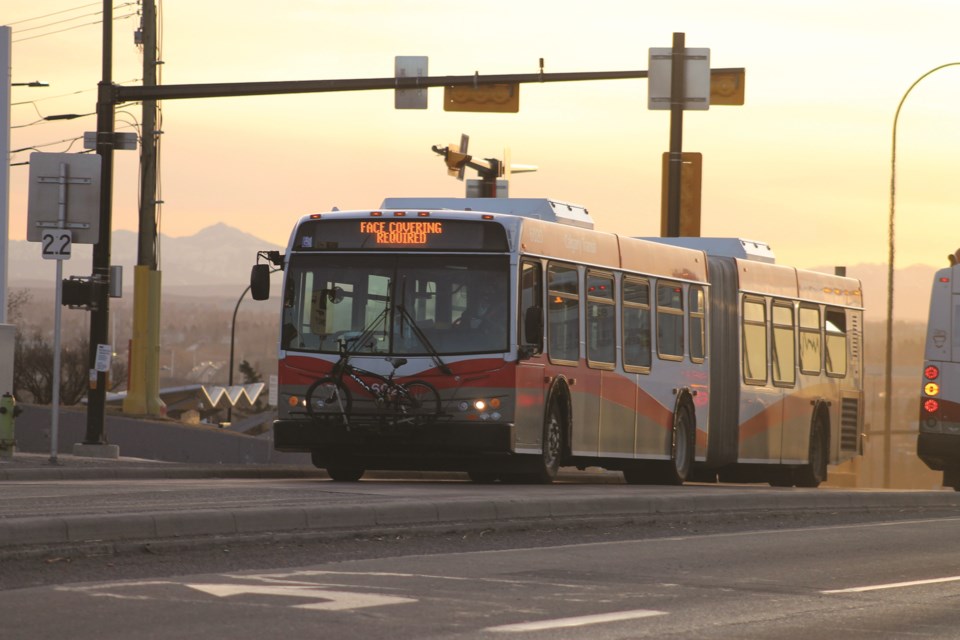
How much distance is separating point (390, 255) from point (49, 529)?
9.90m

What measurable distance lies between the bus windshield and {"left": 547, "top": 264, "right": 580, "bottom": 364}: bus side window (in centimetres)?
109

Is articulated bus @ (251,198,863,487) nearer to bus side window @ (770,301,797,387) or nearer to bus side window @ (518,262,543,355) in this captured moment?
bus side window @ (518,262,543,355)

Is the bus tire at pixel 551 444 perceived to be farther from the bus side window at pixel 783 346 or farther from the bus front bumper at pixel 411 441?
the bus side window at pixel 783 346

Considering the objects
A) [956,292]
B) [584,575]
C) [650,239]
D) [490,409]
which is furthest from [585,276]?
[584,575]

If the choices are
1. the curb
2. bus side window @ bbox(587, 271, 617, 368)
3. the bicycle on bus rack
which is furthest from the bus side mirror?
the curb

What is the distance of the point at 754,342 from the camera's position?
27.8 meters

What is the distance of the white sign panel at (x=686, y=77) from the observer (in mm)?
30328

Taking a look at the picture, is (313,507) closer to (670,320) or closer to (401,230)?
(401,230)

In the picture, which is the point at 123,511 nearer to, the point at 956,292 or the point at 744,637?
the point at 744,637

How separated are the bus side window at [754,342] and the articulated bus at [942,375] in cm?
237

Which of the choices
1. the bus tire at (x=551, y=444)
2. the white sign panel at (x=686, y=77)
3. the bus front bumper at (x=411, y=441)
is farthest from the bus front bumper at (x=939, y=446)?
the bus front bumper at (x=411, y=441)

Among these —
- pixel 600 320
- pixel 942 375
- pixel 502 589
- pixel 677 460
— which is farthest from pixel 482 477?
pixel 502 589

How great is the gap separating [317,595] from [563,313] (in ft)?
42.0

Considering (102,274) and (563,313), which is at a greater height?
(102,274)
